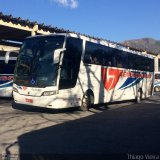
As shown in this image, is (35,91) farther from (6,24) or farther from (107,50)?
(6,24)

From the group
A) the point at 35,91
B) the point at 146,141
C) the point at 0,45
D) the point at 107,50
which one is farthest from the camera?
the point at 0,45

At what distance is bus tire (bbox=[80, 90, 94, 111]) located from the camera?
16714 millimetres

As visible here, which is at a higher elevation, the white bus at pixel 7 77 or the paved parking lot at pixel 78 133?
the white bus at pixel 7 77

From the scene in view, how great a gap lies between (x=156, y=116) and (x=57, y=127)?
186 inches

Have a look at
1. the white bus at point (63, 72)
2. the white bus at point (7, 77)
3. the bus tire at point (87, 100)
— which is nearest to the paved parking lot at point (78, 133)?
the white bus at point (63, 72)

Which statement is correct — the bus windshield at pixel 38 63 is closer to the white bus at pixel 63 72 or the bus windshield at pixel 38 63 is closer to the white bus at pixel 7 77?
the white bus at pixel 63 72

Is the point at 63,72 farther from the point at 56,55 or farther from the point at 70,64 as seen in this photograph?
the point at 56,55

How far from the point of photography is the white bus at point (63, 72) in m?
14.8

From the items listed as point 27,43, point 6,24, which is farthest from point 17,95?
point 6,24

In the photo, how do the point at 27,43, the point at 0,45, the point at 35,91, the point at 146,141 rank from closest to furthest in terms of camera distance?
the point at 146,141 < the point at 35,91 < the point at 27,43 < the point at 0,45

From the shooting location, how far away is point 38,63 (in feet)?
49.6

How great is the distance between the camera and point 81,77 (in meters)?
16.2

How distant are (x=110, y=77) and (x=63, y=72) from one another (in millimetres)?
4634

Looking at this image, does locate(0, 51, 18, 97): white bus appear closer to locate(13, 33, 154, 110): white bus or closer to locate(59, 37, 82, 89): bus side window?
locate(13, 33, 154, 110): white bus
